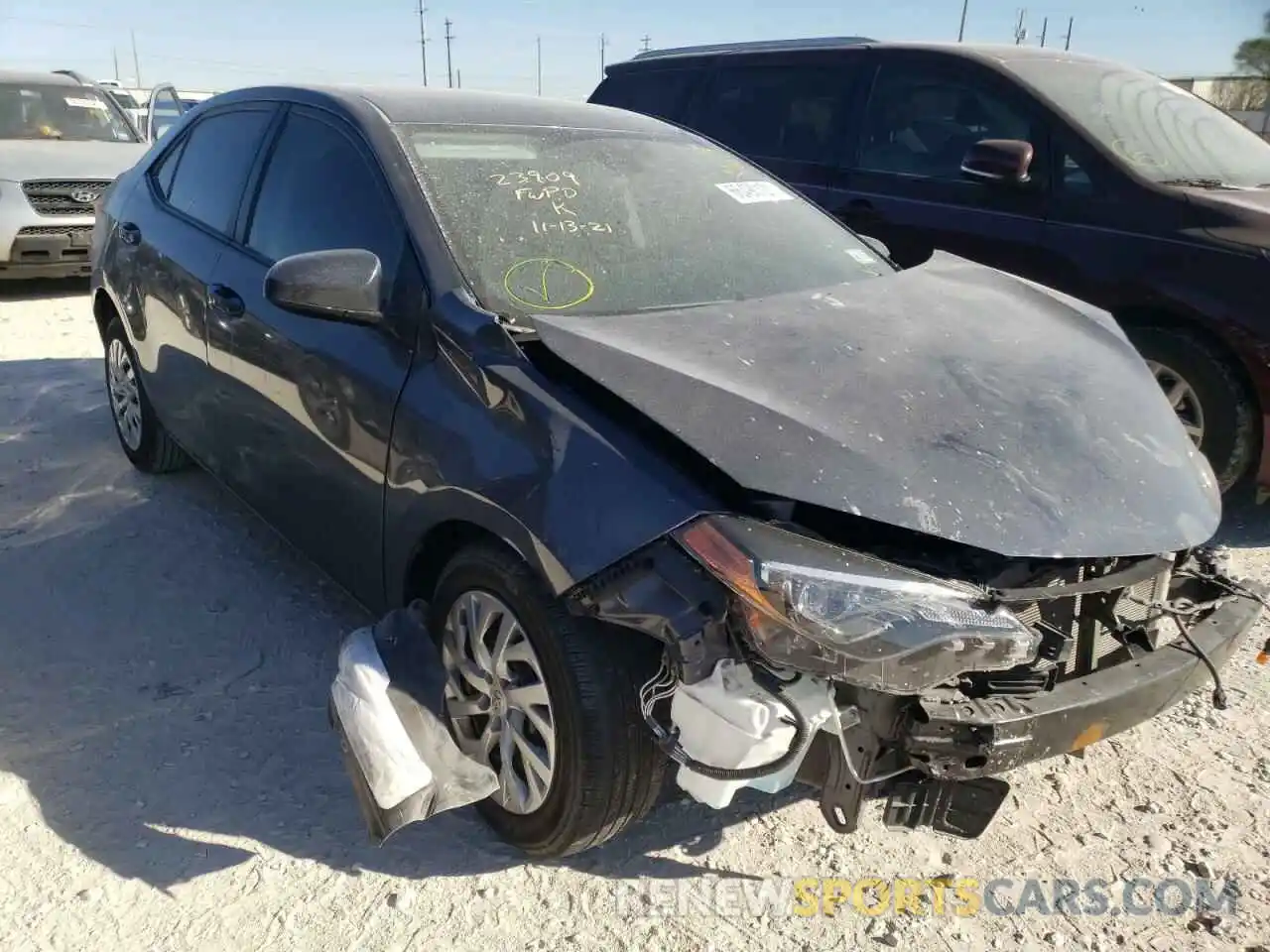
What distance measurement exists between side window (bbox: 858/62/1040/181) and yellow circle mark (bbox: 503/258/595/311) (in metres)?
3.03

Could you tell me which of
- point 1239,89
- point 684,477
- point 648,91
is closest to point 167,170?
point 684,477

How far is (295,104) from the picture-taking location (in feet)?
11.0

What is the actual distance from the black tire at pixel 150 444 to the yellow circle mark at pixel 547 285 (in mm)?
2313

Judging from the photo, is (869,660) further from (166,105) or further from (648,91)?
(166,105)

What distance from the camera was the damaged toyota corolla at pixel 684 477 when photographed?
6.32 feet

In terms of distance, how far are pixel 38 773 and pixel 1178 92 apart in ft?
18.8

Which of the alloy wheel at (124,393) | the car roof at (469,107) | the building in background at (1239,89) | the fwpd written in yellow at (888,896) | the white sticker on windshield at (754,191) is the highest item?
the car roof at (469,107)

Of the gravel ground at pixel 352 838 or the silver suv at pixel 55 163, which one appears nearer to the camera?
the gravel ground at pixel 352 838

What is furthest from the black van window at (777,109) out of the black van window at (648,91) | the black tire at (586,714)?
the black tire at (586,714)

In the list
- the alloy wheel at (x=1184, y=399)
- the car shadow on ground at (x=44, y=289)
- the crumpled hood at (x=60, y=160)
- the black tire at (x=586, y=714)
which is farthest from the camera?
the car shadow on ground at (x=44, y=289)

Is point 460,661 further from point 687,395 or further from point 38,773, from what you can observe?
point 38,773

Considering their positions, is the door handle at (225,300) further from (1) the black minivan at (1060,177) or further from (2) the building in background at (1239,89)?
(2) the building in background at (1239,89)

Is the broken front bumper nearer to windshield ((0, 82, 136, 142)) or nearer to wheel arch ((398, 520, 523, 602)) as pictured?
wheel arch ((398, 520, 523, 602))

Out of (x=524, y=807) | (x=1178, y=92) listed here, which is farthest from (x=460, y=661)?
(x=1178, y=92)
